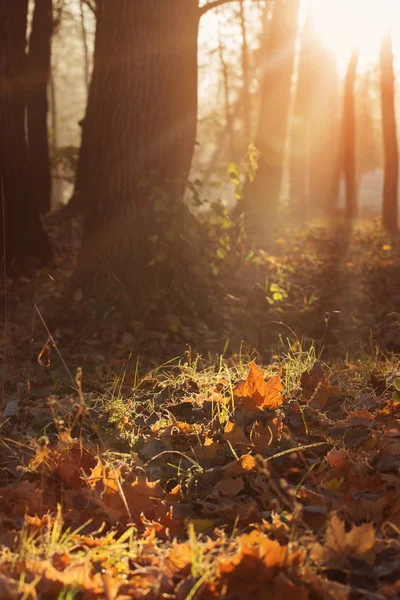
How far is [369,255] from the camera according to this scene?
10.9m

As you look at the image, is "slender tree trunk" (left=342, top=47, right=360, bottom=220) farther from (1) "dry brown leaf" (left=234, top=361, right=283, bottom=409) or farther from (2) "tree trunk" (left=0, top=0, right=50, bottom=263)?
(1) "dry brown leaf" (left=234, top=361, right=283, bottom=409)

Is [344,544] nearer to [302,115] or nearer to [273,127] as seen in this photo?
[273,127]

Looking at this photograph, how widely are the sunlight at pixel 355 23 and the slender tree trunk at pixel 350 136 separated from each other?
0.73 meters

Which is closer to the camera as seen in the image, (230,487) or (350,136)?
(230,487)

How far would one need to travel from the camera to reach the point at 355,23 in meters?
16.5

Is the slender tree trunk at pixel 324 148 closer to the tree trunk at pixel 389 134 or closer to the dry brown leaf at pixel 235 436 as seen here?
the tree trunk at pixel 389 134

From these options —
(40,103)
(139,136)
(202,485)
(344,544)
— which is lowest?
(202,485)

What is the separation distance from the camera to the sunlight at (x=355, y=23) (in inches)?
523

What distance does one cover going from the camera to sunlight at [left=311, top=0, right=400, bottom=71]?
43.6 feet

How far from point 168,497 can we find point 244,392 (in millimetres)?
938

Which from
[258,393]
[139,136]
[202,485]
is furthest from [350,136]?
[202,485]

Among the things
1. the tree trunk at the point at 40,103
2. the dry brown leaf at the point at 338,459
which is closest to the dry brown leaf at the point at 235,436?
the dry brown leaf at the point at 338,459

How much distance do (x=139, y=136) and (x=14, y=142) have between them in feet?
7.83

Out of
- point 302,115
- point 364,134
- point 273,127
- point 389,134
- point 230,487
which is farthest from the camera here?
point 364,134
